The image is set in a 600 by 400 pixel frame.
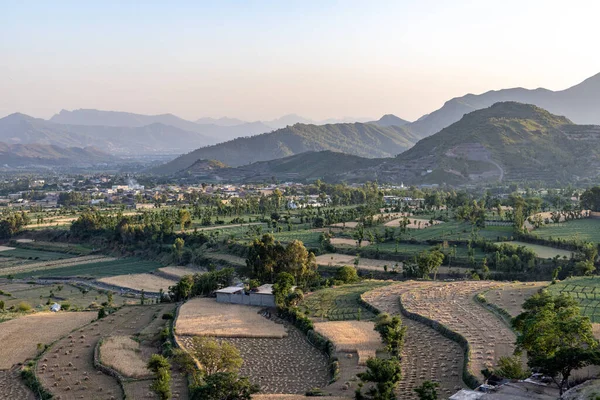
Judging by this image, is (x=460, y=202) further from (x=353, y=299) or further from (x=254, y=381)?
(x=254, y=381)

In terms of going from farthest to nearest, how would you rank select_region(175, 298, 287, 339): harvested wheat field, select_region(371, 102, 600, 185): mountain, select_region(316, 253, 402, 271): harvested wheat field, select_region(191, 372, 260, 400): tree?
select_region(371, 102, 600, 185): mountain
select_region(316, 253, 402, 271): harvested wheat field
select_region(175, 298, 287, 339): harvested wheat field
select_region(191, 372, 260, 400): tree

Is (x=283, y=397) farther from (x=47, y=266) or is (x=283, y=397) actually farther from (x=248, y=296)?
(x=47, y=266)

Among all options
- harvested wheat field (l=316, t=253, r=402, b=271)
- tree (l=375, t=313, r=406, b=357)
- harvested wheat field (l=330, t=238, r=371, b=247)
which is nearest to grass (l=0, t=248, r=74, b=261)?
harvested wheat field (l=330, t=238, r=371, b=247)

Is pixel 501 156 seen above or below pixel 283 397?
above

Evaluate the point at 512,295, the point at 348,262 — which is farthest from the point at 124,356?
the point at 348,262

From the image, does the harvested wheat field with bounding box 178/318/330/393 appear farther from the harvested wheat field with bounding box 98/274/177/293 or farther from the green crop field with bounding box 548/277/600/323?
the harvested wheat field with bounding box 98/274/177/293

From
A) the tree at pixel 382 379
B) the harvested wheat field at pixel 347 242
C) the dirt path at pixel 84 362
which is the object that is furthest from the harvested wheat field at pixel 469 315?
the harvested wheat field at pixel 347 242
